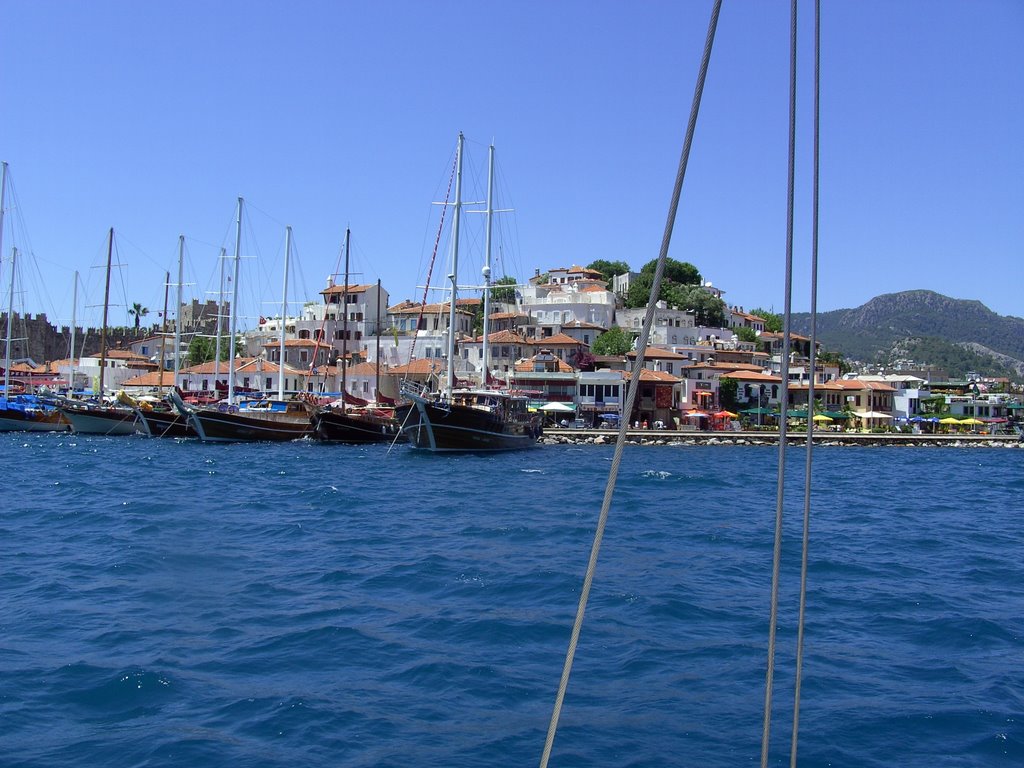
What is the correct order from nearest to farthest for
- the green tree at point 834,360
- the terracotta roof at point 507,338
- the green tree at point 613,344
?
the terracotta roof at point 507,338
the green tree at point 613,344
the green tree at point 834,360

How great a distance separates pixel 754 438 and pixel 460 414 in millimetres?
27304

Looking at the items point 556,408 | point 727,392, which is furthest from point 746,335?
point 556,408

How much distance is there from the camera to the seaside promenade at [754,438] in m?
59.4

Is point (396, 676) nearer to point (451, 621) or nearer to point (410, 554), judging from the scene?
point (451, 621)

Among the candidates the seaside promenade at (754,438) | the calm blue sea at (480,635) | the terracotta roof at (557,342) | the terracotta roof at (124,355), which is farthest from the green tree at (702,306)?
the calm blue sea at (480,635)

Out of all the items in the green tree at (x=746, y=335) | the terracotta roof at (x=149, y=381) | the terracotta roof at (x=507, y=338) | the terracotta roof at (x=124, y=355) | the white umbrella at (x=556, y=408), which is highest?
the green tree at (x=746, y=335)

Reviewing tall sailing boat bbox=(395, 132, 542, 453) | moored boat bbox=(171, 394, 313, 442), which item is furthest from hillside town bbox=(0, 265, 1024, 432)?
tall sailing boat bbox=(395, 132, 542, 453)

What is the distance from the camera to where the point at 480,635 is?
11.0 m

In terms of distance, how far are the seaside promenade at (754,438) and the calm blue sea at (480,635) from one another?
35.2 metres

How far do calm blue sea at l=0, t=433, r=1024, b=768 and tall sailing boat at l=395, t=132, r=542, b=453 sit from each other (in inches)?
690

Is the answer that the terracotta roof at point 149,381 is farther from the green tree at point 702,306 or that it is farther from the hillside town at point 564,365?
the green tree at point 702,306

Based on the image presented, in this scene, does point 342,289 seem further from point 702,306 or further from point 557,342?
point 702,306

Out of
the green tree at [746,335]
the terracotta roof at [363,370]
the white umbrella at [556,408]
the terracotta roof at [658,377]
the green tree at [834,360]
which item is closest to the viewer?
the white umbrella at [556,408]

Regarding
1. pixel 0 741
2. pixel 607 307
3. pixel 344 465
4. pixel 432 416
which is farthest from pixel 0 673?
pixel 607 307
